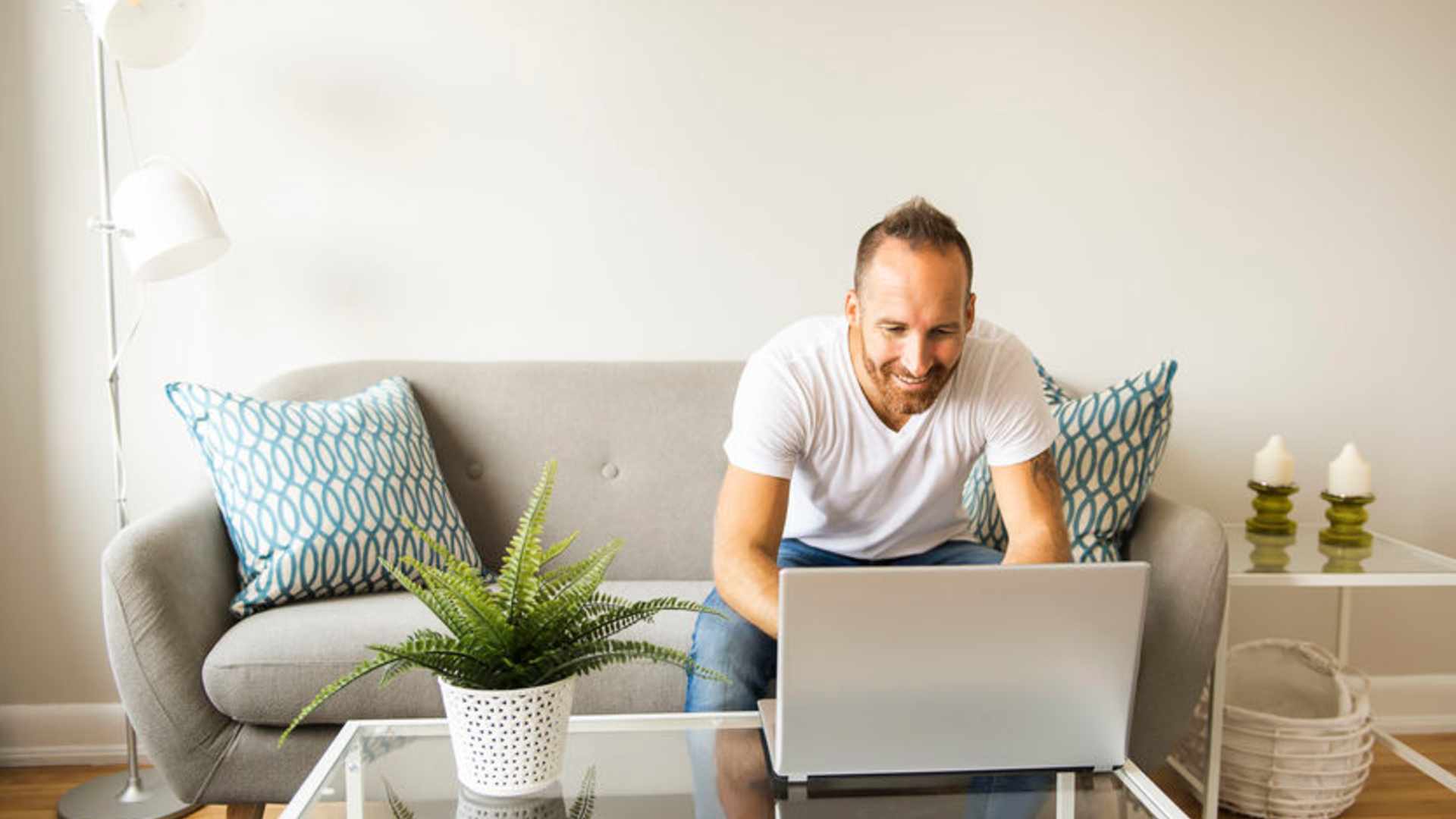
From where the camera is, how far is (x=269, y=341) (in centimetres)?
258

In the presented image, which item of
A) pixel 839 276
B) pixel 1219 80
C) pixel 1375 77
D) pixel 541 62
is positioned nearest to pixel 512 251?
pixel 541 62

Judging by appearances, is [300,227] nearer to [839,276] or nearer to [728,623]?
[839,276]

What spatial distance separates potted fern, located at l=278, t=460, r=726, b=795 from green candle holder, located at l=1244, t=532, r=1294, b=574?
143 centimetres

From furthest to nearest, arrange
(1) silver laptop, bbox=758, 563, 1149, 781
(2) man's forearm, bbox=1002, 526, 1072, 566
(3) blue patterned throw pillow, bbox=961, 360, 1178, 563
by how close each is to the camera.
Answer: (3) blue patterned throw pillow, bbox=961, 360, 1178, 563 < (2) man's forearm, bbox=1002, 526, 1072, 566 < (1) silver laptop, bbox=758, 563, 1149, 781

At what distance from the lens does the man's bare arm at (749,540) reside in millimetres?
1704

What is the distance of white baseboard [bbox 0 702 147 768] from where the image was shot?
8.41ft

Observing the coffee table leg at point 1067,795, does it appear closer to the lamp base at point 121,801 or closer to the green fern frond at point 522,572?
the green fern frond at point 522,572

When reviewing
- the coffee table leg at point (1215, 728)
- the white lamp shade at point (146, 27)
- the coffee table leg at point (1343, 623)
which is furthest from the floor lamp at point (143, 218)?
the coffee table leg at point (1343, 623)

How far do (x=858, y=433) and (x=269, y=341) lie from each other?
1372 millimetres

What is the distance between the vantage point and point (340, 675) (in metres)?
1.92

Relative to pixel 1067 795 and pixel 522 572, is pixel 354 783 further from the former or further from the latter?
pixel 1067 795

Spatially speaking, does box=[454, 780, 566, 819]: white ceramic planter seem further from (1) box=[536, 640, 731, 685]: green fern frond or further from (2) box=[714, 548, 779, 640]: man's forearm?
(2) box=[714, 548, 779, 640]: man's forearm

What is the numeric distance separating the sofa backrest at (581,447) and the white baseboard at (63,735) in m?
0.81

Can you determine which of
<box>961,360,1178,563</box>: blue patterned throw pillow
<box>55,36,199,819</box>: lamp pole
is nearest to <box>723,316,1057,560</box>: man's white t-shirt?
<box>961,360,1178,563</box>: blue patterned throw pillow
